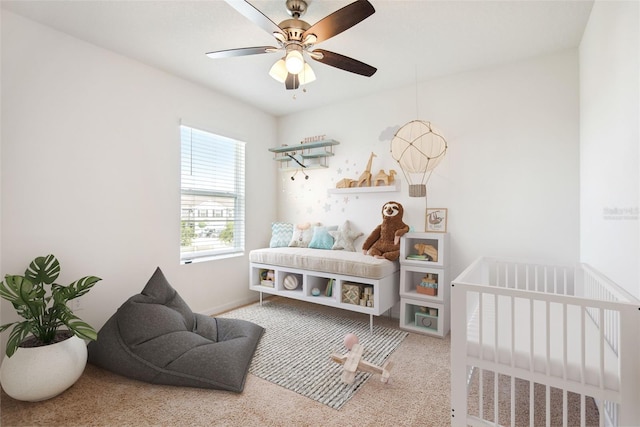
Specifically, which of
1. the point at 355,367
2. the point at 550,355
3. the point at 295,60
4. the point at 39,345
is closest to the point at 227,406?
the point at 355,367

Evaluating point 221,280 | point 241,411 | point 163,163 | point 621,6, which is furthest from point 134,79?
point 621,6

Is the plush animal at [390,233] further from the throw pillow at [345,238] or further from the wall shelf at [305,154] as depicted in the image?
the wall shelf at [305,154]

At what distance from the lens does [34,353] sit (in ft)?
5.45

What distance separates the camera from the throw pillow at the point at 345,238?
11.1 feet

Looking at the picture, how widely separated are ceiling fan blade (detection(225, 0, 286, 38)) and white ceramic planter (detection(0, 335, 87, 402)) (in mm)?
2174

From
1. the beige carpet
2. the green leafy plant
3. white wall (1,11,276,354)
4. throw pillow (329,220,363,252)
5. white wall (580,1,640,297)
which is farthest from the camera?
throw pillow (329,220,363,252)


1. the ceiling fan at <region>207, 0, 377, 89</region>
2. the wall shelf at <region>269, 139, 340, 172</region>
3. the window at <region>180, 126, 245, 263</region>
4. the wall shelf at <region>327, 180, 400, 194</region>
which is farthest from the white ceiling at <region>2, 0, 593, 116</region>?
the wall shelf at <region>327, 180, 400, 194</region>

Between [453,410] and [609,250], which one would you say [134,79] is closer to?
[453,410]

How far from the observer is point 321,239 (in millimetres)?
3465

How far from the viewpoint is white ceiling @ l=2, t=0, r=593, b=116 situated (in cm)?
192

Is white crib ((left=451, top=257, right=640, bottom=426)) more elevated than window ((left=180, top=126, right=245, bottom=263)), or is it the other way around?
window ((left=180, top=126, right=245, bottom=263))

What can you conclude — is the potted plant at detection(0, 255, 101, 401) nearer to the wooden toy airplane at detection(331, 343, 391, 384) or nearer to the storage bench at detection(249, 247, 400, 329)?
the wooden toy airplane at detection(331, 343, 391, 384)

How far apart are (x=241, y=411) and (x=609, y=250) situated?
2266mm

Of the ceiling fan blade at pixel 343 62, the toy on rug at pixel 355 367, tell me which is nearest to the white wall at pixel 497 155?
the ceiling fan blade at pixel 343 62
